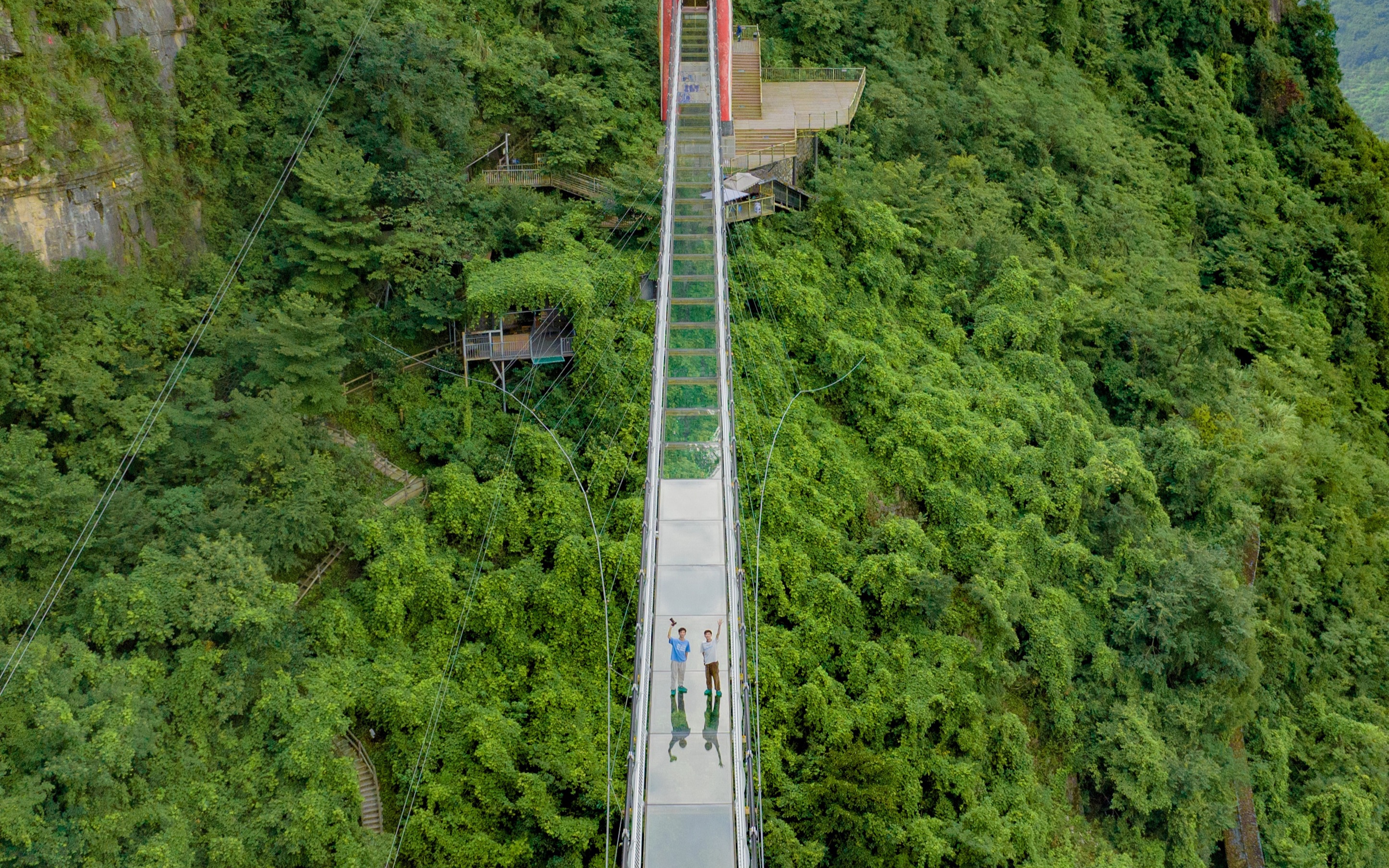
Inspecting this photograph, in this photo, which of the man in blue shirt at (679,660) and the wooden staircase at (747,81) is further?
the wooden staircase at (747,81)

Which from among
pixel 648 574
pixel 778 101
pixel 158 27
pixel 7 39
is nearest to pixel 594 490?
pixel 648 574

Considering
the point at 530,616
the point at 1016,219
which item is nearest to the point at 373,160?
the point at 530,616

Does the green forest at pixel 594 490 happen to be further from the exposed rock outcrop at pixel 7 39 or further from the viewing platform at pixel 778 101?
the viewing platform at pixel 778 101

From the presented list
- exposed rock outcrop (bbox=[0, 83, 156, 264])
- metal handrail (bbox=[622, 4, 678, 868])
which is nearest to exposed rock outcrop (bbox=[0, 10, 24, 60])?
exposed rock outcrop (bbox=[0, 83, 156, 264])

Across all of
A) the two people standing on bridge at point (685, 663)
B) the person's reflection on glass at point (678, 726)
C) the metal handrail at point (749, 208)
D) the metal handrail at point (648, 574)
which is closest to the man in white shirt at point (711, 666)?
the two people standing on bridge at point (685, 663)

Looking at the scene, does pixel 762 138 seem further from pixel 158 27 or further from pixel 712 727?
pixel 712 727

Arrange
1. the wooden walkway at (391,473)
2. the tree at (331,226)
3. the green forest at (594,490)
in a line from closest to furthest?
the green forest at (594,490) < the wooden walkway at (391,473) < the tree at (331,226)
